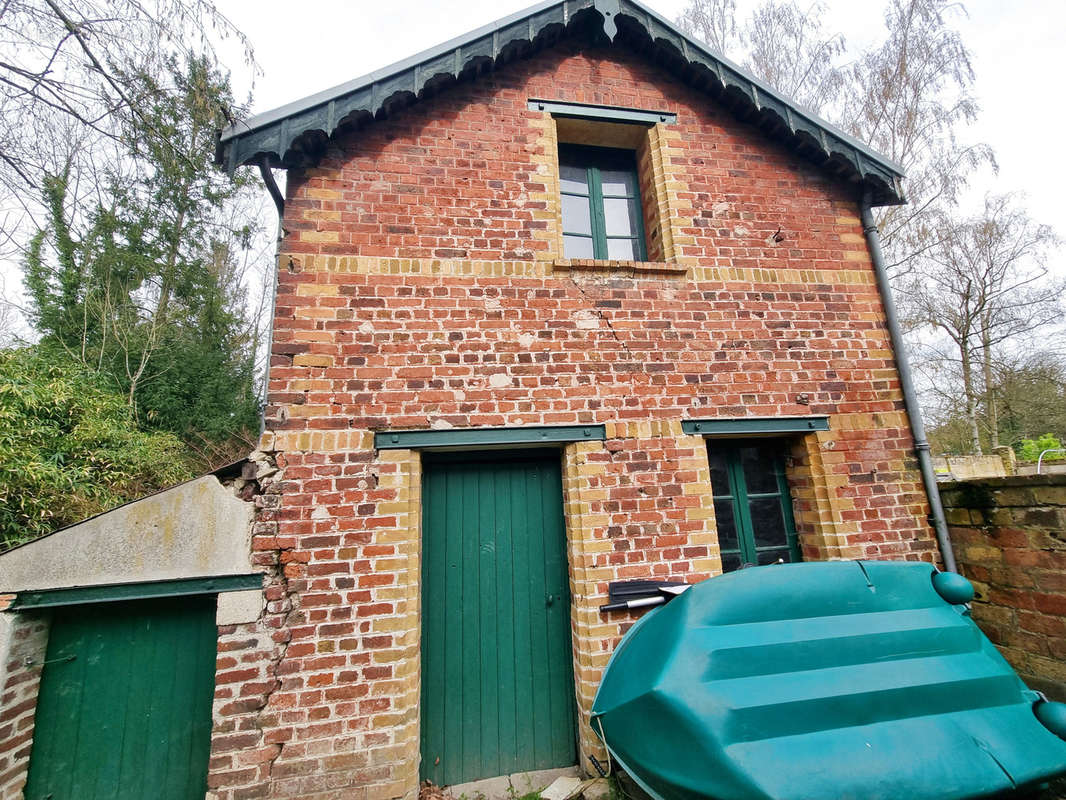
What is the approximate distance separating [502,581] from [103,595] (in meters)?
2.46

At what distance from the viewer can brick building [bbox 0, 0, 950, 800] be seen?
285cm

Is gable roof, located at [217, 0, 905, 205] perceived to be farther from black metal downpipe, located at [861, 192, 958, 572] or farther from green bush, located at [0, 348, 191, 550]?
green bush, located at [0, 348, 191, 550]

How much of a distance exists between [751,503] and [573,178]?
3.44 meters

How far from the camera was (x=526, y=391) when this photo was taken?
11.0 feet

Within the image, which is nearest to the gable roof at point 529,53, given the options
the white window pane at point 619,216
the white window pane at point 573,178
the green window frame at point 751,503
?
the white window pane at point 573,178

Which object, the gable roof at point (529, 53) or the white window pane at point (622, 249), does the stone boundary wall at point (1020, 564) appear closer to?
the gable roof at point (529, 53)

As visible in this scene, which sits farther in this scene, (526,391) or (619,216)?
(619,216)

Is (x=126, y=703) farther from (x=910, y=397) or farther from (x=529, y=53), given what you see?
(x=910, y=397)

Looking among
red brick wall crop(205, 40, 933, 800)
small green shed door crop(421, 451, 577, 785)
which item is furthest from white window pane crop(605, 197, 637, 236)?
small green shed door crop(421, 451, 577, 785)

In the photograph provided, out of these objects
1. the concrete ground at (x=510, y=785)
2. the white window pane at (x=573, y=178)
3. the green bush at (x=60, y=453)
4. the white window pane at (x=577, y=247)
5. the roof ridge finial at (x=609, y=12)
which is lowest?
the concrete ground at (x=510, y=785)

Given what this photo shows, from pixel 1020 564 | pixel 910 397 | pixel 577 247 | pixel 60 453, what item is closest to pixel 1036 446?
pixel 910 397

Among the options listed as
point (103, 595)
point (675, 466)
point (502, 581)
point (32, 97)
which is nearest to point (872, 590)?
point (675, 466)

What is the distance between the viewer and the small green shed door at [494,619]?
307 centimetres

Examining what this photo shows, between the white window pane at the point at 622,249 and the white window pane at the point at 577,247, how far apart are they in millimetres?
218
